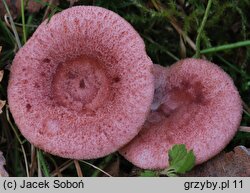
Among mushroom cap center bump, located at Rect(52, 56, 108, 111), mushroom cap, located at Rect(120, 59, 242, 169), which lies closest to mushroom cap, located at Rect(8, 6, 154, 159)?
mushroom cap center bump, located at Rect(52, 56, 108, 111)

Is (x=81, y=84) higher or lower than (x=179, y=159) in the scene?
higher

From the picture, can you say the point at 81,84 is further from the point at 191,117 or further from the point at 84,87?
the point at 191,117

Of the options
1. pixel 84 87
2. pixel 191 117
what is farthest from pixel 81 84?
pixel 191 117

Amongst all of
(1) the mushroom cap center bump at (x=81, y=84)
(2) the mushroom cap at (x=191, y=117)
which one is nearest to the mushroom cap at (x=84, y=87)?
(1) the mushroom cap center bump at (x=81, y=84)

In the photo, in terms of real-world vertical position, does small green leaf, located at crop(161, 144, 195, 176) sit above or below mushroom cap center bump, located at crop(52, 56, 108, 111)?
below

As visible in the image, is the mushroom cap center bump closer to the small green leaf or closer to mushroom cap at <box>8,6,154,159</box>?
mushroom cap at <box>8,6,154,159</box>

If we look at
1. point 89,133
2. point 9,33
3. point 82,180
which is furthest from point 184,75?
point 9,33
